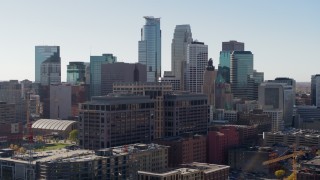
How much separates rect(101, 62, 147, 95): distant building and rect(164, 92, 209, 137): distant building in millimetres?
63777

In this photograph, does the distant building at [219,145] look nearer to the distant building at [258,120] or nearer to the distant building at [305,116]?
the distant building at [258,120]

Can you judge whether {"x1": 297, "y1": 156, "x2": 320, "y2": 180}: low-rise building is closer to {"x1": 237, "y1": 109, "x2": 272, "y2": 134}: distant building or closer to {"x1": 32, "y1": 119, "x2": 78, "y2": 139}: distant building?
{"x1": 237, "y1": 109, "x2": 272, "y2": 134}: distant building

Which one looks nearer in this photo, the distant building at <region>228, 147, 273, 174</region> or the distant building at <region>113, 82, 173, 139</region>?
the distant building at <region>228, 147, 273, 174</region>

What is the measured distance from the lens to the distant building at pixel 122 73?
188250 mm

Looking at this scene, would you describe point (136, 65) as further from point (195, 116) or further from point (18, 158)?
point (18, 158)

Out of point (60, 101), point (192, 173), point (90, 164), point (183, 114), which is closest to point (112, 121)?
point (90, 164)

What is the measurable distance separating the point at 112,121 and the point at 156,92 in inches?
749

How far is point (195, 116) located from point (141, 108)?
19235 millimetres

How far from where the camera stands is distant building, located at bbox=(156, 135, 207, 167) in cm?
10144

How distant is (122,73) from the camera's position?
7466 inches

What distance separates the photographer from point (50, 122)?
166625 mm

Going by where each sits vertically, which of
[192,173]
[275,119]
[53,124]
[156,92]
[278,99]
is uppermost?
[156,92]

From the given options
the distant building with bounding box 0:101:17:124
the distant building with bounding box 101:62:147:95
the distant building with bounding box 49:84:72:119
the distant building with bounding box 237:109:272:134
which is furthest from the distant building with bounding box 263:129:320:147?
the distant building with bounding box 49:84:72:119

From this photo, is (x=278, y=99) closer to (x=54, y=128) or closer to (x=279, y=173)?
(x=54, y=128)
